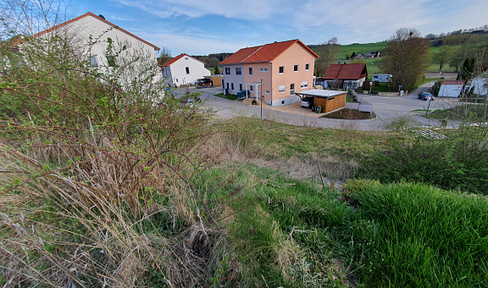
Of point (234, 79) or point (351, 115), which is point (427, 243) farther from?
point (234, 79)

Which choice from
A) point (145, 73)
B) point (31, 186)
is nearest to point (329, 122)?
point (145, 73)

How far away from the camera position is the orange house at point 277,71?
73.9 ft

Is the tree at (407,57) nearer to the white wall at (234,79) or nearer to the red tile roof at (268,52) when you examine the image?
the red tile roof at (268,52)

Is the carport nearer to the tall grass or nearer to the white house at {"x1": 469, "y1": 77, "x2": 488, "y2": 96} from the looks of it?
the white house at {"x1": 469, "y1": 77, "x2": 488, "y2": 96}

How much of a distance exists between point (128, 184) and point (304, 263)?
72.8 inches

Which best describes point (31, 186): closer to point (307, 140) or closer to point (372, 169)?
point (372, 169)

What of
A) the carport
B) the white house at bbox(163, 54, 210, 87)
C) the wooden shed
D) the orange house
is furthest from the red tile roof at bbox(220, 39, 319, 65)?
the white house at bbox(163, 54, 210, 87)

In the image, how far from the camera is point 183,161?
2.66 meters

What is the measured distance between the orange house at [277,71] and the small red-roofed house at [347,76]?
40.9 ft

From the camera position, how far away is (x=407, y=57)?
94.3 feet

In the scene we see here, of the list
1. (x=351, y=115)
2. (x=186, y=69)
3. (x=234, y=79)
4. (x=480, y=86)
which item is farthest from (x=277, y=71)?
(x=186, y=69)

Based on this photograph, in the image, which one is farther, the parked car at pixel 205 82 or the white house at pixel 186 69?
the parked car at pixel 205 82

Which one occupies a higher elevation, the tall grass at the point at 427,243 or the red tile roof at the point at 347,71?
the red tile roof at the point at 347,71

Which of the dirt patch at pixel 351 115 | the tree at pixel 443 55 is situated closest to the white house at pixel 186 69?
the dirt patch at pixel 351 115
